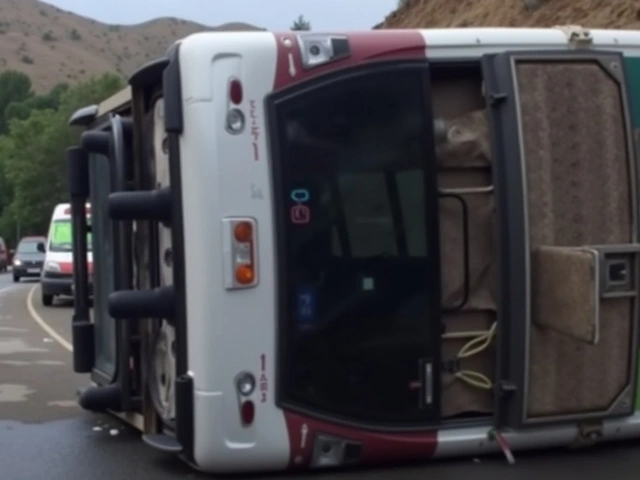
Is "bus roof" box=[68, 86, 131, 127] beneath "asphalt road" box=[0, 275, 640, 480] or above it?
above

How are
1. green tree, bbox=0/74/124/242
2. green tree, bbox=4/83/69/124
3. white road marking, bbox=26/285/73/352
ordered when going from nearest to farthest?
white road marking, bbox=26/285/73/352, green tree, bbox=0/74/124/242, green tree, bbox=4/83/69/124

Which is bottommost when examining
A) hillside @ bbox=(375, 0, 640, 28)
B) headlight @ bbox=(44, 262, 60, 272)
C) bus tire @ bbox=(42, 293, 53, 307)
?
bus tire @ bbox=(42, 293, 53, 307)

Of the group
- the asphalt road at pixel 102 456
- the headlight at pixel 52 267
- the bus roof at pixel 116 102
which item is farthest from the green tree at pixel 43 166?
the bus roof at pixel 116 102

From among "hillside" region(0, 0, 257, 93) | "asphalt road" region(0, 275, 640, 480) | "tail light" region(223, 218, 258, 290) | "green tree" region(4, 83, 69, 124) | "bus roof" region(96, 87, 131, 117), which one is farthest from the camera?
"hillside" region(0, 0, 257, 93)

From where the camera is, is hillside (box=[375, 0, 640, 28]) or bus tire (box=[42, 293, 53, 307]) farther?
bus tire (box=[42, 293, 53, 307])

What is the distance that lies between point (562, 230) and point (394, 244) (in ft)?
2.97

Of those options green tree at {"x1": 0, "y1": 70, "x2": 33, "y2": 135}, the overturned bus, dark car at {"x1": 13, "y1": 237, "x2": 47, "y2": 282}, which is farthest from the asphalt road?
green tree at {"x1": 0, "y1": 70, "x2": 33, "y2": 135}

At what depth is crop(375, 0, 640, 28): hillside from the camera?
18.7 meters

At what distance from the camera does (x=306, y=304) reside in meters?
6.64

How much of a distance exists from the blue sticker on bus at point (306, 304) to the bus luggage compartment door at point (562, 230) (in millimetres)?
993

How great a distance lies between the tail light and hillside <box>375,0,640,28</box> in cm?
1241

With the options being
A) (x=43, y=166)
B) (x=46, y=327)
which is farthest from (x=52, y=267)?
(x=43, y=166)

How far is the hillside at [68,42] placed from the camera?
156375mm

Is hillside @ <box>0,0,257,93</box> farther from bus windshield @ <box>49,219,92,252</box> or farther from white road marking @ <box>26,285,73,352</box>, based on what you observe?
white road marking @ <box>26,285,73,352</box>
